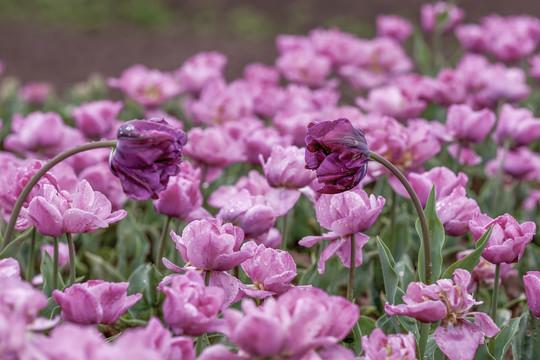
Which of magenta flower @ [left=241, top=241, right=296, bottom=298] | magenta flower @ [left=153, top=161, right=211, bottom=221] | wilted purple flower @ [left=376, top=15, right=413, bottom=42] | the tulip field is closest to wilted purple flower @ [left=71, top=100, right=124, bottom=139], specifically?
the tulip field

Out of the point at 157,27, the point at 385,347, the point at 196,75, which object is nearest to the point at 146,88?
the point at 196,75

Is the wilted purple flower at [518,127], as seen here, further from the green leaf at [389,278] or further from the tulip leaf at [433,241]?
the green leaf at [389,278]

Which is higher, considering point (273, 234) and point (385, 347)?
point (385, 347)

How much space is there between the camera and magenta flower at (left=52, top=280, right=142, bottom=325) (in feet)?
3.07

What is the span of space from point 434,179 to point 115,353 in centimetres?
87

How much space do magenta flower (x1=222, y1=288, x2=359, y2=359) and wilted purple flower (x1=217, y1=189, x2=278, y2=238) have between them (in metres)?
0.49

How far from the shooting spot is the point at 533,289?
3.59 feet

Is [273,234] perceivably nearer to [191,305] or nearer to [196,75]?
[191,305]

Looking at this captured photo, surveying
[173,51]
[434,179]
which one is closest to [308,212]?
[434,179]

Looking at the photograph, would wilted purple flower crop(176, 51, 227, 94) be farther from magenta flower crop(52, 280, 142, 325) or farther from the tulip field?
magenta flower crop(52, 280, 142, 325)

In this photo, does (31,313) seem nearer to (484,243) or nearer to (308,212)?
(484,243)

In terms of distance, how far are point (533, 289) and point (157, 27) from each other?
19.0 ft

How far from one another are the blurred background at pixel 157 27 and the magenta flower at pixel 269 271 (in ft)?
12.9

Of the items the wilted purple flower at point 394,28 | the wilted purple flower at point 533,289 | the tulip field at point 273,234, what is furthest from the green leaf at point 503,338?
the wilted purple flower at point 394,28
